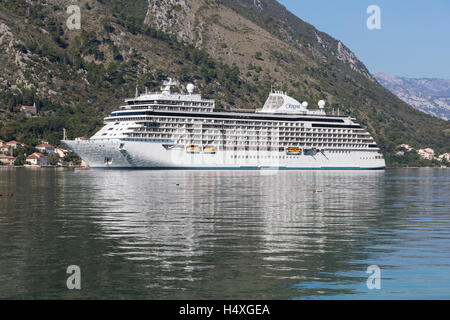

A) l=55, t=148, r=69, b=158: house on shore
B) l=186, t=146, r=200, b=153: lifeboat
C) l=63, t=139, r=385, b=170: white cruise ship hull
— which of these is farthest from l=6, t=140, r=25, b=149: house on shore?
l=186, t=146, r=200, b=153: lifeboat

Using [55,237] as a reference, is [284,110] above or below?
above

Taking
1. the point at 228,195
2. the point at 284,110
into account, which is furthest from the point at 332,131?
the point at 228,195

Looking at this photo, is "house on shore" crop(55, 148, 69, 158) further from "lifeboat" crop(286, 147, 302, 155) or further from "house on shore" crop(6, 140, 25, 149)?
"lifeboat" crop(286, 147, 302, 155)

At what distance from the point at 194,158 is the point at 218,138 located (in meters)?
10.5

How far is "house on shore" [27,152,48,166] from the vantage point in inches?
6970

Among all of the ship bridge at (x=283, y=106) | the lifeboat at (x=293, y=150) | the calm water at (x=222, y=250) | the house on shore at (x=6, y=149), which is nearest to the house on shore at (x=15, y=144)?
the house on shore at (x=6, y=149)

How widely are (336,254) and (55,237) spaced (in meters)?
13.2

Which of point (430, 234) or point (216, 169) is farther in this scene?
point (216, 169)

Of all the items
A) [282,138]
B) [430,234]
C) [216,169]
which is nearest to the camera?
[430,234]

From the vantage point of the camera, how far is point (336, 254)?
1072 inches

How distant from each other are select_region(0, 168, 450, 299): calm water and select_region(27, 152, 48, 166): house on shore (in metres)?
133

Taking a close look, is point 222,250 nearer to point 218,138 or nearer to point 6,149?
point 218,138
